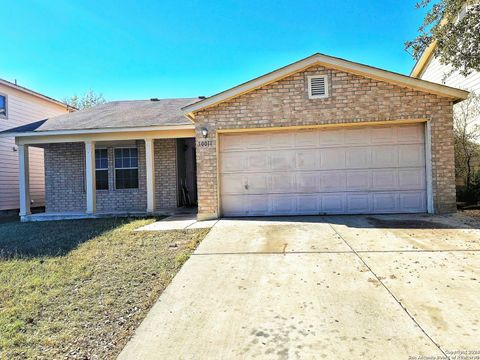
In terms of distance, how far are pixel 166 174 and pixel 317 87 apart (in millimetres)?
6286

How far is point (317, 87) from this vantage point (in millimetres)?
8469

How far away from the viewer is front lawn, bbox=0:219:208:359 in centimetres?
299

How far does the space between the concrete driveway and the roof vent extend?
4053mm

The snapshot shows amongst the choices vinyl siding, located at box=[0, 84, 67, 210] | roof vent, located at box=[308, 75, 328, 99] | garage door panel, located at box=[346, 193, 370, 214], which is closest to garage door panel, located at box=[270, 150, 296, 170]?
roof vent, located at box=[308, 75, 328, 99]

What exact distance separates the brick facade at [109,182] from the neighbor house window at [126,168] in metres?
0.15

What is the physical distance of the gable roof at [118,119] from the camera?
34.3 ft

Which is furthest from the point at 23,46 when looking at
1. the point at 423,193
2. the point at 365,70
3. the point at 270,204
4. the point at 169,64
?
the point at 423,193

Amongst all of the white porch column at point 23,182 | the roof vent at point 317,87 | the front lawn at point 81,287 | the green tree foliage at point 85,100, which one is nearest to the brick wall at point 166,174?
the front lawn at point 81,287

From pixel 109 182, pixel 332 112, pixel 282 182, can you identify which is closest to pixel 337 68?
pixel 332 112

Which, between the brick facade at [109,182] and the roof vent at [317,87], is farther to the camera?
the brick facade at [109,182]

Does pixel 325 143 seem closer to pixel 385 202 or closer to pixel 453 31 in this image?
pixel 385 202

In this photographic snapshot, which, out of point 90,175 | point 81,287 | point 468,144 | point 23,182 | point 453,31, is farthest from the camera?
point 23,182

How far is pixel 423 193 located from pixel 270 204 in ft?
13.3

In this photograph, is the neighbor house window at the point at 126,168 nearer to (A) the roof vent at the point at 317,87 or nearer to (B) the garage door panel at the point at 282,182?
(B) the garage door panel at the point at 282,182
